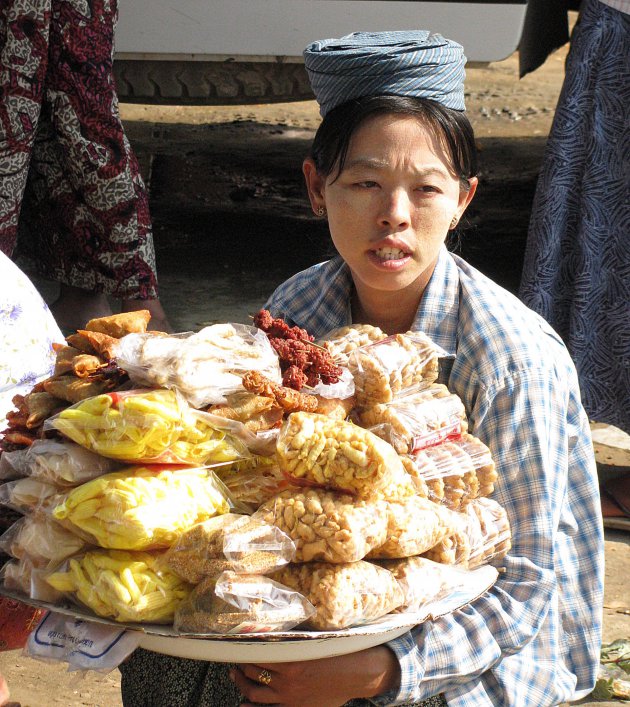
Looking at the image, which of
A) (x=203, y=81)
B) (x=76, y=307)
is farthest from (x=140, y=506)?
(x=203, y=81)

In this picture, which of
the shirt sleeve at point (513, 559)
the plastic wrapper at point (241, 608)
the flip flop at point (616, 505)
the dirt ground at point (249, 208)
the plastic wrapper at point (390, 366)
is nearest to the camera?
the plastic wrapper at point (241, 608)

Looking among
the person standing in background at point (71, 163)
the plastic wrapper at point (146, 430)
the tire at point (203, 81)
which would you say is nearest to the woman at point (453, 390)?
the plastic wrapper at point (146, 430)

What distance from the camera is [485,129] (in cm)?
909

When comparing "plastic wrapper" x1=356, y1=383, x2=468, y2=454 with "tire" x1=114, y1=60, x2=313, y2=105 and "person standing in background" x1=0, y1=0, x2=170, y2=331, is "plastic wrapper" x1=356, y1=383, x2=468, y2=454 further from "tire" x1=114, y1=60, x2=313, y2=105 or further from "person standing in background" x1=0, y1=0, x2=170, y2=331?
"tire" x1=114, y1=60, x2=313, y2=105

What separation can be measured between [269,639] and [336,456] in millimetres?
246

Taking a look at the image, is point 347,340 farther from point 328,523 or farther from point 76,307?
point 76,307

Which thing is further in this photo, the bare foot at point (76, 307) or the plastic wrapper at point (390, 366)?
the bare foot at point (76, 307)

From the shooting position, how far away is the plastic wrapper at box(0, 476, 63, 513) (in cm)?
144

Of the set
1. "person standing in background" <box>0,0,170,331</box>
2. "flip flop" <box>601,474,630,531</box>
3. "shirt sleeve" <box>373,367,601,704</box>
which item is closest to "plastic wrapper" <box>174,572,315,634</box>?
"shirt sleeve" <box>373,367,601,704</box>

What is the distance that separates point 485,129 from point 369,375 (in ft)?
26.0

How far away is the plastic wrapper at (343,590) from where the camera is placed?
52.4 inches

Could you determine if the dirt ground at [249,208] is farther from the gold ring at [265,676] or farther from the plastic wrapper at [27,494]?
the plastic wrapper at [27,494]

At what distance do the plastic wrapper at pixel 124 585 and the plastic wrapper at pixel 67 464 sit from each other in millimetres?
104

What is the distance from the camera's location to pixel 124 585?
1323mm
